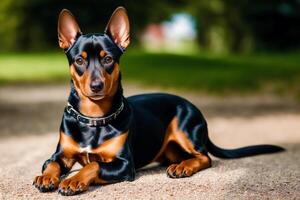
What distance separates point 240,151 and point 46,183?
101 inches

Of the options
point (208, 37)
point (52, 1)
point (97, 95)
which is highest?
point (97, 95)

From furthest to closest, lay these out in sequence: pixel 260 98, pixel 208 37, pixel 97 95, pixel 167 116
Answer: pixel 208 37 → pixel 260 98 → pixel 167 116 → pixel 97 95

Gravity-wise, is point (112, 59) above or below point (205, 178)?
above

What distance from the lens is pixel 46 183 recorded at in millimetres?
5480

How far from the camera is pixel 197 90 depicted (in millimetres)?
17016

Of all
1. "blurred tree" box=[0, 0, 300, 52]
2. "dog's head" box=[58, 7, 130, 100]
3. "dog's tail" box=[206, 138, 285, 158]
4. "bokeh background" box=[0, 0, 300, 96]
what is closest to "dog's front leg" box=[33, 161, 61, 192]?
"dog's head" box=[58, 7, 130, 100]

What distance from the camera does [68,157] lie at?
5.76 m

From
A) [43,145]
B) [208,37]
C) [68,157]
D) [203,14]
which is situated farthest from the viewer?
[208,37]

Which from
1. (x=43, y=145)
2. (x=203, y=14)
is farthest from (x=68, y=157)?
(x=203, y=14)

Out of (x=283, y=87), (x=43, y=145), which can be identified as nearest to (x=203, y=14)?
(x=283, y=87)

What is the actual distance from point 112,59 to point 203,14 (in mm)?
33903

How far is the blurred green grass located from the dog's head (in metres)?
10.9

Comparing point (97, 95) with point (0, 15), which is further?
point (0, 15)

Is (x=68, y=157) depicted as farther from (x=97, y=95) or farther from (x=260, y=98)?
(x=260, y=98)
